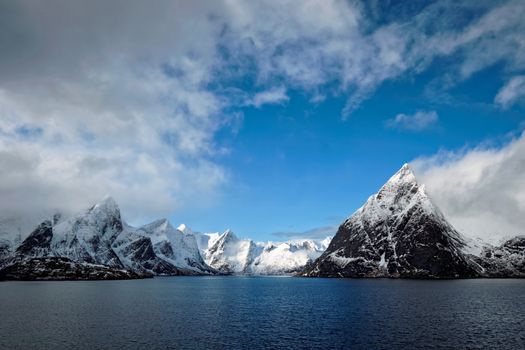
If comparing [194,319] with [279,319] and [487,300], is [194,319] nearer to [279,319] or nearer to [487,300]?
[279,319]

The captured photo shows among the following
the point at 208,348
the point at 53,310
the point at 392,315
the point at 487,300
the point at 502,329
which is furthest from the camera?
the point at 487,300

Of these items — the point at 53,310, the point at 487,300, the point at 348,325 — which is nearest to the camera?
the point at 348,325

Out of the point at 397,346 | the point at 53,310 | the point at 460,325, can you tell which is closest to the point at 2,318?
the point at 53,310

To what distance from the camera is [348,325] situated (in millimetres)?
92250

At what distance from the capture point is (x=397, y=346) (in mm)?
70438

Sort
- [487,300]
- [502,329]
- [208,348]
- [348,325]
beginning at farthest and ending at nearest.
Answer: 1. [487,300]
2. [348,325]
3. [502,329]
4. [208,348]

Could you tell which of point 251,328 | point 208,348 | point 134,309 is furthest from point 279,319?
point 134,309

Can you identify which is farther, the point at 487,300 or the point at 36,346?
the point at 487,300

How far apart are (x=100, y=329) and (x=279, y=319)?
42.4 meters

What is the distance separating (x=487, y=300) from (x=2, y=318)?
14771 cm

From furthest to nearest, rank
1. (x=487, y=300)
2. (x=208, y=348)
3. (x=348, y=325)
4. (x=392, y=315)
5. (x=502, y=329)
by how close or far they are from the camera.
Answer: (x=487, y=300) < (x=392, y=315) < (x=348, y=325) < (x=502, y=329) < (x=208, y=348)

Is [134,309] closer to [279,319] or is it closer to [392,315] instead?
A: [279,319]

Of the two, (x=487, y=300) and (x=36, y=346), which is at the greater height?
(x=487, y=300)

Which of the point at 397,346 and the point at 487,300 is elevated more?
the point at 487,300
